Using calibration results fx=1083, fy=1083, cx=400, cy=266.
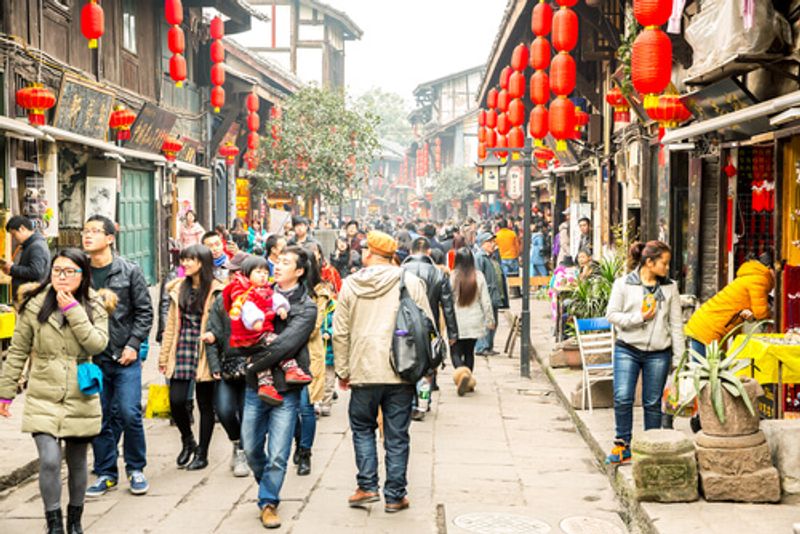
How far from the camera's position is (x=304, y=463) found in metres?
8.01

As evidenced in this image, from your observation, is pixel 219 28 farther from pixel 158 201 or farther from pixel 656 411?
pixel 656 411

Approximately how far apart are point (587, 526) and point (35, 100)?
9590mm

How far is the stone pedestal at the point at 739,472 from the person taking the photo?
22.3 feet

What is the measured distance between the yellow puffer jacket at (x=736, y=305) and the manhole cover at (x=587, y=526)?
2275 mm

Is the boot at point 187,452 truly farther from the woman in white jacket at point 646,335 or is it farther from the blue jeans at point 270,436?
the woman in white jacket at point 646,335

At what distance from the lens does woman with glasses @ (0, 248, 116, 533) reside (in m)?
5.98

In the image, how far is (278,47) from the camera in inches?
1941

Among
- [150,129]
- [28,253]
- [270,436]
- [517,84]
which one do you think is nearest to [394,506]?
[270,436]

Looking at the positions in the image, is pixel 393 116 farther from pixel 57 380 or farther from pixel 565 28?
pixel 57 380

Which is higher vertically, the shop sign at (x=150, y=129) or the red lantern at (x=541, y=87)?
the red lantern at (x=541, y=87)

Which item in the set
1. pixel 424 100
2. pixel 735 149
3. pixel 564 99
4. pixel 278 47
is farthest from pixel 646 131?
pixel 424 100

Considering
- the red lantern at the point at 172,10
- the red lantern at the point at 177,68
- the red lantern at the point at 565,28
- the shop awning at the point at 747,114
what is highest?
the red lantern at the point at 172,10

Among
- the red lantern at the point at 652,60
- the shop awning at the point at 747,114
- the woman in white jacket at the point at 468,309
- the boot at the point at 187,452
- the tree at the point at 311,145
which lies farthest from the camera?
the tree at the point at 311,145

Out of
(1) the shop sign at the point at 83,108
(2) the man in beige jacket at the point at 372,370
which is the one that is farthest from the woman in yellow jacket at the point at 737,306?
(1) the shop sign at the point at 83,108
